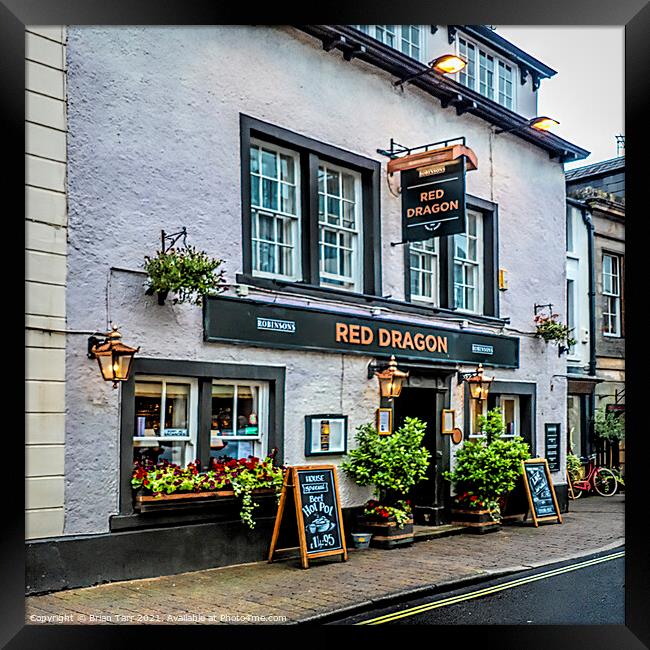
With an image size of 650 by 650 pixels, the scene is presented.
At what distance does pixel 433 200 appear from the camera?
1248 cm

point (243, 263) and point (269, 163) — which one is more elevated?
point (269, 163)

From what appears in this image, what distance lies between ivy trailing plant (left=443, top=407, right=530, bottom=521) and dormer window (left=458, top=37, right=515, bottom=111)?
5.70 metres

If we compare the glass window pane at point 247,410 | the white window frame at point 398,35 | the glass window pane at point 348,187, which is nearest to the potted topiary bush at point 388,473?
the glass window pane at point 247,410

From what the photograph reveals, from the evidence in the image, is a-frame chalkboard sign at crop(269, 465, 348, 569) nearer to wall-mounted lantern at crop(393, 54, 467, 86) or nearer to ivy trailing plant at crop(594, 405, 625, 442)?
wall-mounted lantern at crop(393, 54, 467, 86)

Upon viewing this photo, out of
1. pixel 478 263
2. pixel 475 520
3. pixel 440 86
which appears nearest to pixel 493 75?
pixel 440 86

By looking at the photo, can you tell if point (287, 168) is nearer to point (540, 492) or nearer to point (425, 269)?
point (425, 269)

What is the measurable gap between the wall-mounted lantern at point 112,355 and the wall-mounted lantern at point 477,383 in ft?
20.9

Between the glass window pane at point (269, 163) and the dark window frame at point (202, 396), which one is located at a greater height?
the glass window pane at point (269, 163)

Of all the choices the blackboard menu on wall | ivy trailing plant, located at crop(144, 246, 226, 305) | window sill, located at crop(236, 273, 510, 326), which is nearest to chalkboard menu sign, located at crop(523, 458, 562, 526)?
window sill, located at crop(236, 273, 510, 326)

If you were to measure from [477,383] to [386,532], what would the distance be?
3385mm

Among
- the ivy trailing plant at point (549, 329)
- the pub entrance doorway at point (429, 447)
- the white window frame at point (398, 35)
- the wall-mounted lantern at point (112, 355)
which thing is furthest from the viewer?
the ivy trailing plant at point (549, 329)

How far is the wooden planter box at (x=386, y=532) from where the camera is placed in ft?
37.4

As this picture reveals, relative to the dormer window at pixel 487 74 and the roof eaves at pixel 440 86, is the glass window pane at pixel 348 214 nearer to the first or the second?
the roof eaves at pixel 440 86

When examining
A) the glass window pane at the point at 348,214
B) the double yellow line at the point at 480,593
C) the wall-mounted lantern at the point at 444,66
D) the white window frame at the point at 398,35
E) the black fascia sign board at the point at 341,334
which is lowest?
the double yellow line at the point at 480,593
